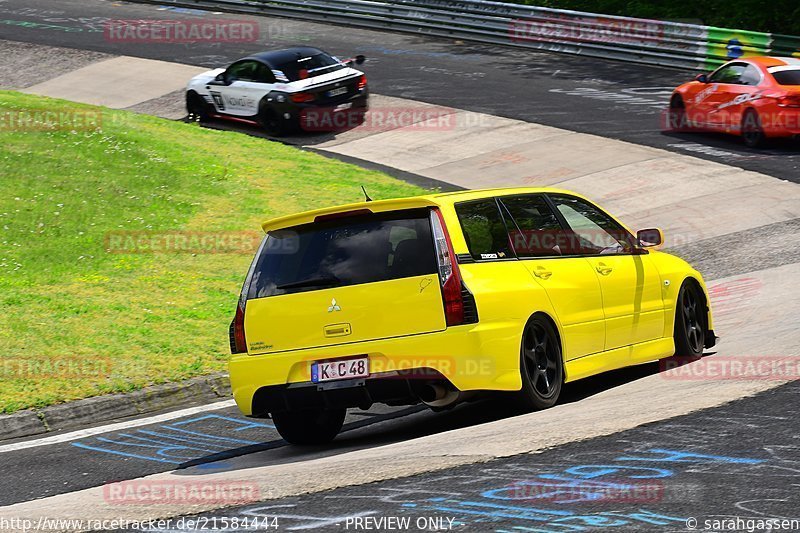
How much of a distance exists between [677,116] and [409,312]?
16511 mm

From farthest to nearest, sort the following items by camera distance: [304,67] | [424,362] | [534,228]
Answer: [304,67]
[534,228]
[424,362]

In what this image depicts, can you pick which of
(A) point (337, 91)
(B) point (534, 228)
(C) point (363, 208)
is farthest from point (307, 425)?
(A) point (337, 91)

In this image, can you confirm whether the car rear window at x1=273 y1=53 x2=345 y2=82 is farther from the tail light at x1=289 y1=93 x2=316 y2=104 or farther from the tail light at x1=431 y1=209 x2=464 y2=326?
the tail light at x1=431 y1=209 x2=464 y2=326

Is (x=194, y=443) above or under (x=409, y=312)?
under

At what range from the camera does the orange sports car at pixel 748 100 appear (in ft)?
67.5

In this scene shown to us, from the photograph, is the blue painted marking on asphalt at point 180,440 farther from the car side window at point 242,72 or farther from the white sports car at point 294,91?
the car side window at point 242,72

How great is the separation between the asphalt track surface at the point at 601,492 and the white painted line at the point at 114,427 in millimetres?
3583

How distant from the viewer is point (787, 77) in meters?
20.9

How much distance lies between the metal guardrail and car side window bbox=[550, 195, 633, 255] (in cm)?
1946

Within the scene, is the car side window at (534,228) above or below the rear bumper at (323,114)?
above

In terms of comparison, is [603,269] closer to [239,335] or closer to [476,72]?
[239,335]

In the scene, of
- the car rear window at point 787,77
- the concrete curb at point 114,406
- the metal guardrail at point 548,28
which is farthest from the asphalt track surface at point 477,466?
the metal guardrail at point 548,28

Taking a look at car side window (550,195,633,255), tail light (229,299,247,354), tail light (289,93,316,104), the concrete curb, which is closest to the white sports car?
tail light (289,93,316,104)

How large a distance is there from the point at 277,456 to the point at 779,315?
5159mm
